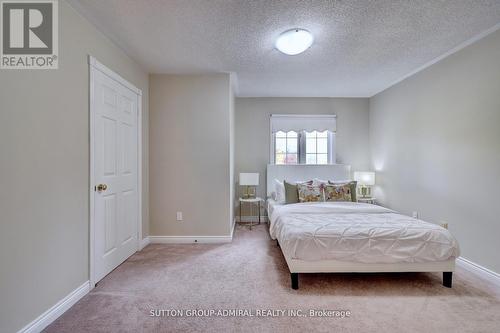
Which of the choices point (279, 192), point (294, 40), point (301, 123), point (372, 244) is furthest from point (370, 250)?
point (301, 123)

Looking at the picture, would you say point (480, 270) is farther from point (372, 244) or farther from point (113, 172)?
point (113, 172)

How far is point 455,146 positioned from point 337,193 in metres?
1.61

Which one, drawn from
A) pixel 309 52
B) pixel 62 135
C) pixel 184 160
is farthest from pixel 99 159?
pixel 309 52

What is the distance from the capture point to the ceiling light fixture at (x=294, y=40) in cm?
240

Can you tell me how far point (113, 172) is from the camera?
2699mm

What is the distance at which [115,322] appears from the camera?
5.97ft

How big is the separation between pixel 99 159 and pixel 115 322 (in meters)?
1.49

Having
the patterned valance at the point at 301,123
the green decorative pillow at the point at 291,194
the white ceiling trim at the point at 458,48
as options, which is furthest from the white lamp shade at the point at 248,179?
the white ceiling trim at the point at 458,48

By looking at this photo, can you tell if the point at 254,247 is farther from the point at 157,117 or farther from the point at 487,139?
the point at 487,139

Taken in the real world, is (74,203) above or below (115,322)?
above

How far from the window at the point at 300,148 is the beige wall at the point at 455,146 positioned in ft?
4.10

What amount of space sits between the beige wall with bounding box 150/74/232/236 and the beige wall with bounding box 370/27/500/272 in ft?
9.29

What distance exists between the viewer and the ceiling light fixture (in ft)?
7.86

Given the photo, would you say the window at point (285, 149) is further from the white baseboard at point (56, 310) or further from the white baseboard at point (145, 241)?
the white baseboard at point (56, 310)
